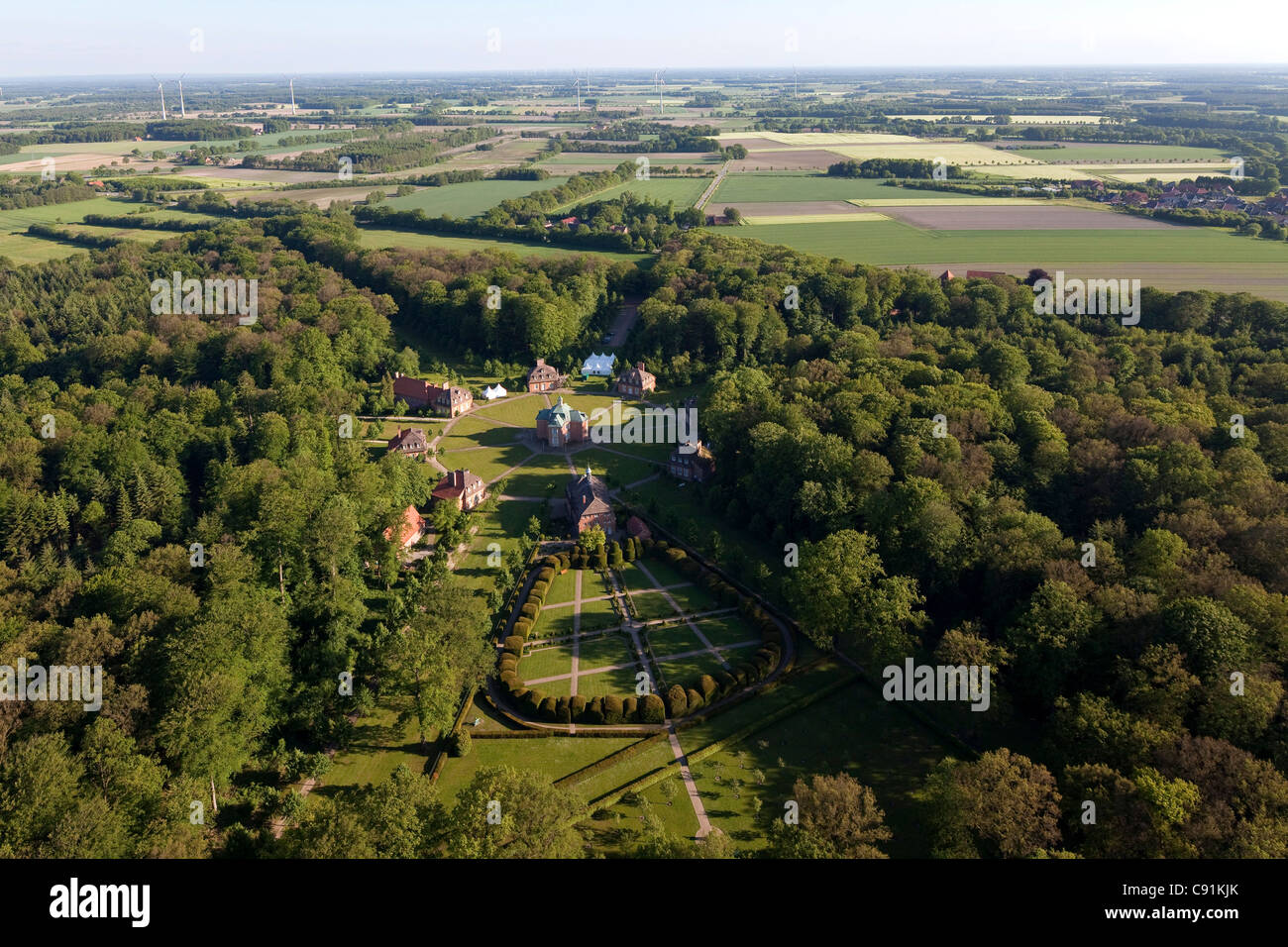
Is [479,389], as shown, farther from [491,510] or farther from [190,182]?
[190,182]

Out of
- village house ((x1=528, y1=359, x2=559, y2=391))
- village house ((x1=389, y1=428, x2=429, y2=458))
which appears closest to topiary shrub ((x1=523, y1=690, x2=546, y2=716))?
village house ((x1=389, y1=428, x2=429, y2=458))

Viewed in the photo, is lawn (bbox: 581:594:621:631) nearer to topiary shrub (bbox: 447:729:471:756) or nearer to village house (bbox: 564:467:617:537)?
village house (bbox: 564:467:617:537)

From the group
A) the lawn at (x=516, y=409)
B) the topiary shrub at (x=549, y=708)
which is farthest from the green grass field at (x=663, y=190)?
the topiary shrub at (x=549, y=708)

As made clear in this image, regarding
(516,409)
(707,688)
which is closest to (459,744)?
(707,688)

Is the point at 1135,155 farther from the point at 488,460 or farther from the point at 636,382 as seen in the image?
the point at 488,460

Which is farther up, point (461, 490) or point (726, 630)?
point (461, 490)

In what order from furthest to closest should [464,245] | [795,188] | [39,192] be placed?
[795,188] < [39,192] < [464,245]

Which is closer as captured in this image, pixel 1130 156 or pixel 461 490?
pixel 461 490

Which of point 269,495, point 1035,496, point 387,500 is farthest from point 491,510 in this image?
point 1035,496
